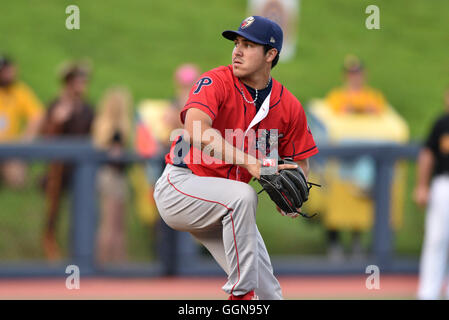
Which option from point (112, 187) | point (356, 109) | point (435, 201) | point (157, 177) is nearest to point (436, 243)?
point (435, 201)

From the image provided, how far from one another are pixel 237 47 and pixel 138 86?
28.6 feet

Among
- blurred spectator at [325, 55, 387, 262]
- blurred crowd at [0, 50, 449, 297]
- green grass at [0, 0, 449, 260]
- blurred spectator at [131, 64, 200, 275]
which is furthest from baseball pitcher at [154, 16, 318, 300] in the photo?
green grass at [0, 0, 449, 260]

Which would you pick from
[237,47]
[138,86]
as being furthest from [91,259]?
[237,47]

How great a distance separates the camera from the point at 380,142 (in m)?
9.70

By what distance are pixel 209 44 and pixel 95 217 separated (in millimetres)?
5104

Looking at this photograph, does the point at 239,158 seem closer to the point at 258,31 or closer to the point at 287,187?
the point at 287,187

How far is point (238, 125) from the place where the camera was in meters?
4.60

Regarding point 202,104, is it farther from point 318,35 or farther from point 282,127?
point 318,35

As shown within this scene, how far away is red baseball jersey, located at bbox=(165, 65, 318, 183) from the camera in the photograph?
14.8 ft

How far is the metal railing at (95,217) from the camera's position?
9.25m

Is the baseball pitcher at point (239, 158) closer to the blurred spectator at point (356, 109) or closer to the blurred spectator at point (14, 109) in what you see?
the blurred spectator at point (356, 109)

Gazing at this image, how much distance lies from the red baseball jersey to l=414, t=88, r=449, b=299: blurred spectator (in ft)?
11.9

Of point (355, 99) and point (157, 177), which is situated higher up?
point (355, 99)
